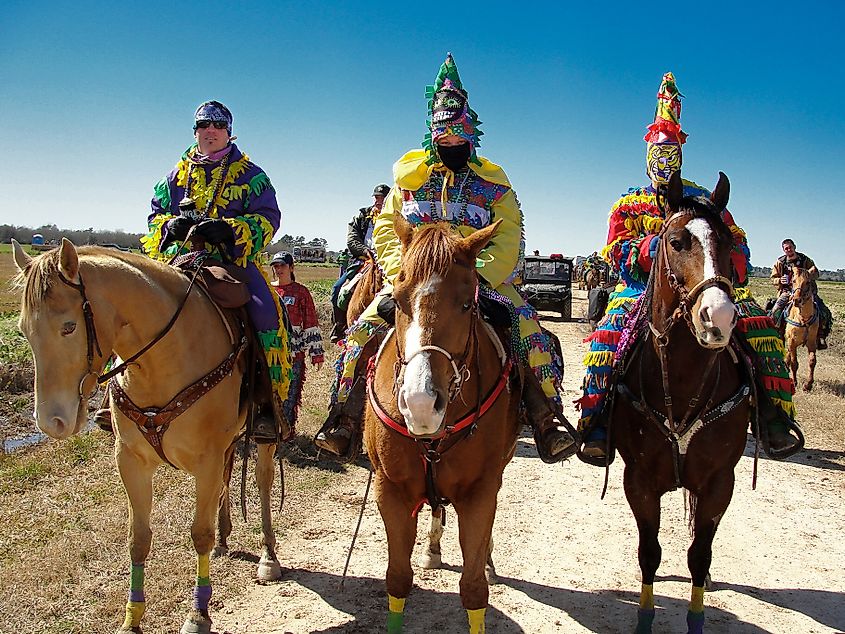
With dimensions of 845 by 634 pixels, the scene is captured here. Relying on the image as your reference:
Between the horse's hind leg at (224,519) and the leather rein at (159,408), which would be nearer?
the leather rein at (159,408)

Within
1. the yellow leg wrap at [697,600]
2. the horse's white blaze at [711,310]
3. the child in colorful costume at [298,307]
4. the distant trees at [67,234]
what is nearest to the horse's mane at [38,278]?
the horse's white blaze at [711,310]

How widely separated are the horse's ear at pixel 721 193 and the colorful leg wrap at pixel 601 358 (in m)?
1.02

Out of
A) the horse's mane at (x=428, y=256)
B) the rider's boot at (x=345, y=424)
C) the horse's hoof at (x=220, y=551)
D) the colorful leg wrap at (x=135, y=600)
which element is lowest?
the horse's hoof at (x=220, y=551)

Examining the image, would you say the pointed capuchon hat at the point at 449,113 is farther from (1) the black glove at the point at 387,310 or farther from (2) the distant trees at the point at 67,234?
(2) the distant trees at the point at 67,234

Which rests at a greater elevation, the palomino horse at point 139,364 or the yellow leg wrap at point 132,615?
the palomino horse at point 139,364

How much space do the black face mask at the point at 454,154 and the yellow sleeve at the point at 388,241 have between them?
0.38 m

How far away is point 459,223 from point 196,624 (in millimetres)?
3049

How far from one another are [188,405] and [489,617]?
100 inches

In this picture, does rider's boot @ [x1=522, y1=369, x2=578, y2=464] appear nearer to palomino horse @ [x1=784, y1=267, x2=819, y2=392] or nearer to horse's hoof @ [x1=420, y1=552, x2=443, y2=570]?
horse's hoof @ [x1=420, y1=552, x2=443, y2=570]

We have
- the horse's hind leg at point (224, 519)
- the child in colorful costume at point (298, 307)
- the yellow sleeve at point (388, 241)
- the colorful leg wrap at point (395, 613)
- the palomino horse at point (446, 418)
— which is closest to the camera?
the palomino horse at point (446, 418)

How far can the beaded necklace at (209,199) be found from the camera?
4.93m

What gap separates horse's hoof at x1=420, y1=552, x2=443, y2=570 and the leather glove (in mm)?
3164

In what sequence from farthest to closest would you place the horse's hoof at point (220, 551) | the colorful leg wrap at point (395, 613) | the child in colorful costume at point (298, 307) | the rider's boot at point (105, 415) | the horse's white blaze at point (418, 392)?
the child in colorful costume at point (298, 307) < the horse's hoof at point (220, 551) < the rider's boot at point (105, 415) < the colorful leg wrap at point (395, 613) < the horse's white blaze at point (418, 392)

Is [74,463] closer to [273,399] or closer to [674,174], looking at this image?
[273,399]
